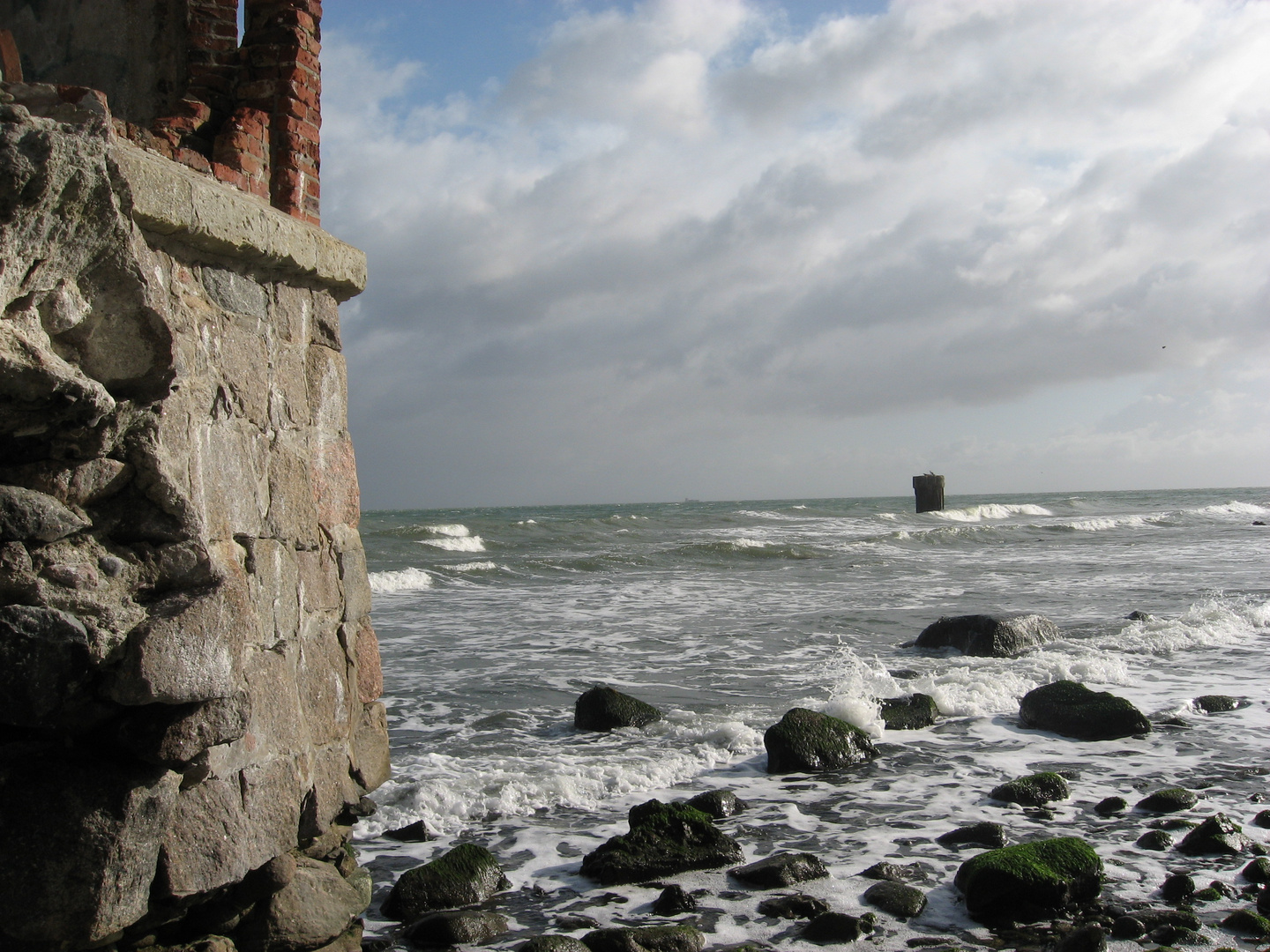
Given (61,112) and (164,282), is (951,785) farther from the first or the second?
(61,112)

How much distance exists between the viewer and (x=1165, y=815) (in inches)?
197

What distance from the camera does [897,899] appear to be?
3.92 meters

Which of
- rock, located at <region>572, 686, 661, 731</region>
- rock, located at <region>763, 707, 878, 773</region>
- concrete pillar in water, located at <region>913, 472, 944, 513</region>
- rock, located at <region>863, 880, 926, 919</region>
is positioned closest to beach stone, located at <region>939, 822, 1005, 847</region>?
rock, located at <region>863, 880, 926, 919</region>

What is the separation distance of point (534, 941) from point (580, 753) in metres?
2.74

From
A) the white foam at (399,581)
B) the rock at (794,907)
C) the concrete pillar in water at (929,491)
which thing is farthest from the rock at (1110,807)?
the concrete pillar in water at (929,491)

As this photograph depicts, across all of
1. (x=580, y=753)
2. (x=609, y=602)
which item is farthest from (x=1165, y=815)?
(x=609, y=602)

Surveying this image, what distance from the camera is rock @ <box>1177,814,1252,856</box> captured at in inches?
174

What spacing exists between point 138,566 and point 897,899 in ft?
10.6

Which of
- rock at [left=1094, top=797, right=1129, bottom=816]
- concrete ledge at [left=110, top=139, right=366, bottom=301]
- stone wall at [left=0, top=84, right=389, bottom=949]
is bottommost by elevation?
rock at [left=1094, top=797, right=1129, bottom=816]

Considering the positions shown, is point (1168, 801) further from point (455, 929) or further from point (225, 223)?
point (225, 223)

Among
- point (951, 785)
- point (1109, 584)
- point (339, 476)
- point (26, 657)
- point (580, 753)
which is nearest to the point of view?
point (26, 657)

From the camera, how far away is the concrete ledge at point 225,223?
2553 mm

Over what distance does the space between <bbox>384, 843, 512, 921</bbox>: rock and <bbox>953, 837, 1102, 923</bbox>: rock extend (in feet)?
6.58

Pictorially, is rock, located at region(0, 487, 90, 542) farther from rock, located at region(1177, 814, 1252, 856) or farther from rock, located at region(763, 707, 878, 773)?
rock, located at region(1177, 814, 1252, 856)
